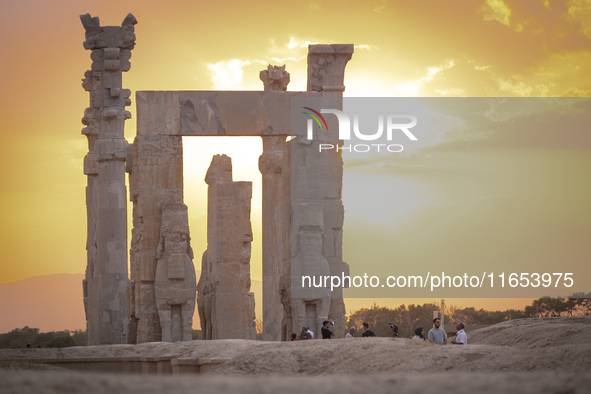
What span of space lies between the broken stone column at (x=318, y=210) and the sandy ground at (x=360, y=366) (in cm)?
311

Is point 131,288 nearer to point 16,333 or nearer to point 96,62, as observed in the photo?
point 96,62

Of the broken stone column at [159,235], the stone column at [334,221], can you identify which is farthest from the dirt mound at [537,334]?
the broken stone column at [159,235]

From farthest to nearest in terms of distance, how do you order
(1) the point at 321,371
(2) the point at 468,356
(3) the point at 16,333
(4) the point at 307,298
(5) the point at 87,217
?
(3) the point at 16,333, (5) the point at 87,217, (4) the point at 307,298, (1) the point at 321,371, (2) the point at 468,356

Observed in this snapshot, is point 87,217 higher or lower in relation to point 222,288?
higher

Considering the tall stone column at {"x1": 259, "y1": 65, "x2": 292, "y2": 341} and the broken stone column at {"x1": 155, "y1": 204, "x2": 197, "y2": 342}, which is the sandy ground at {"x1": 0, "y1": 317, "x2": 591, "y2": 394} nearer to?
the broken stone column at {"x1": 155, "y1": 204, "x2": 197, "y2": 342}

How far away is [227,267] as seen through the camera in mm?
26578

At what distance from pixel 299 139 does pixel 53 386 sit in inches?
575

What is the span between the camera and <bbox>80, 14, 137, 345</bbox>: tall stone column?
83.9 ft

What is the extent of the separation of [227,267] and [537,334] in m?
8.91

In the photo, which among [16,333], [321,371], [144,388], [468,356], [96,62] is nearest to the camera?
[144,388]

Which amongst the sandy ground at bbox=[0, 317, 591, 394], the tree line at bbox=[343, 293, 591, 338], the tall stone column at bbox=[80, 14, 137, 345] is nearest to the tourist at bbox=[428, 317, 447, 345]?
the sandy ground at bbox=[0, 317, 591, 394]

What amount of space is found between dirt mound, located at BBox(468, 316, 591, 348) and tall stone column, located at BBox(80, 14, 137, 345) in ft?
26.3

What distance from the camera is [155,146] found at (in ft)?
76.3

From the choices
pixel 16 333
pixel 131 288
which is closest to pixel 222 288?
pixel 131 288
